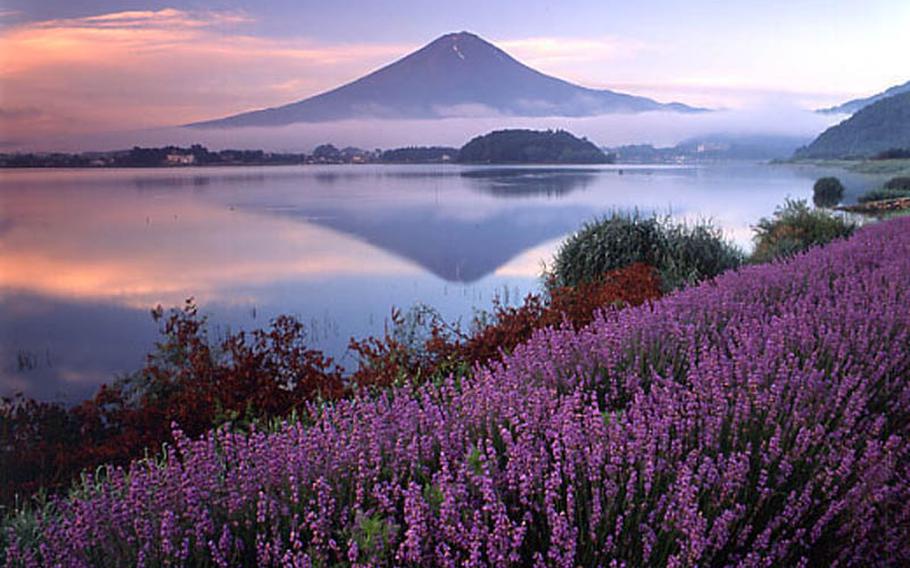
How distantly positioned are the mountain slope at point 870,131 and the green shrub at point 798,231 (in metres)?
90.0

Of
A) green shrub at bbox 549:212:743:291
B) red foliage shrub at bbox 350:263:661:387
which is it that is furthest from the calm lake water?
red foliage shrub at bbox 350:263:661:387

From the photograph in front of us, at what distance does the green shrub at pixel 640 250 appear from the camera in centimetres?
1139

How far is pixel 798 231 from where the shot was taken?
13.4m

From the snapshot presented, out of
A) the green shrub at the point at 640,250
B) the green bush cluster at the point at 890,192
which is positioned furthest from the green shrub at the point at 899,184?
the green shrub at the point at 640,250

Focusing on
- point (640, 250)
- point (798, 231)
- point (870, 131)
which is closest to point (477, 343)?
point (640, 250)

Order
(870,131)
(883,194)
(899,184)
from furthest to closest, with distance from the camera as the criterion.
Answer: (870,131)
(899,184)
(883,194)

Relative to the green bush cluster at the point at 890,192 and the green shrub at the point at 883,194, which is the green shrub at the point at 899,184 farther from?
the green shrub at the point at 883,194

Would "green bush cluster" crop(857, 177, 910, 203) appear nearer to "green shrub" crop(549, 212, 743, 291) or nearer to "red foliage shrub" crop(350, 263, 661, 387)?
"green shrub" crop(549, 212, 743, 291)

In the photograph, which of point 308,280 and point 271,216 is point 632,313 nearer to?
point 308,280

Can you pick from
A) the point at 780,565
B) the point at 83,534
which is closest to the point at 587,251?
the point at 780,565

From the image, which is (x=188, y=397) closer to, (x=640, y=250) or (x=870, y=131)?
(x=640, y=250)

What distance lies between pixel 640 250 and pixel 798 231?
3.92 meters

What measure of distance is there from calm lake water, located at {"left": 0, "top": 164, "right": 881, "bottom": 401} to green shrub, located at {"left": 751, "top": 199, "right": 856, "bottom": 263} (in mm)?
1404

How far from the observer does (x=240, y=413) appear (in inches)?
223
